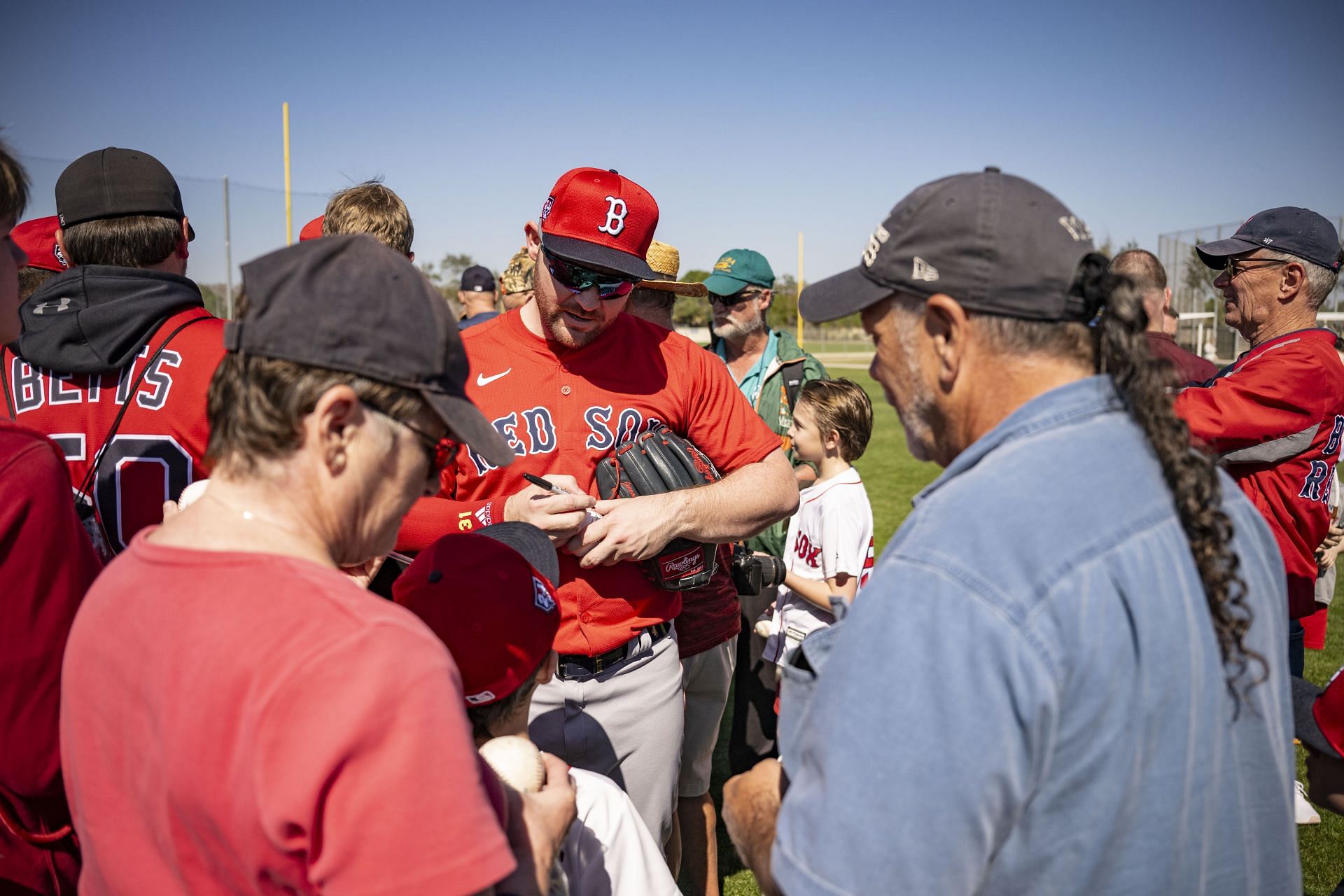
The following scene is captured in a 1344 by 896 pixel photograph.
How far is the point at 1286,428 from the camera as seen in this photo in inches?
144

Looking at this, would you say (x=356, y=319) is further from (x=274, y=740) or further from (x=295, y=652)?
(x=274, y=740)

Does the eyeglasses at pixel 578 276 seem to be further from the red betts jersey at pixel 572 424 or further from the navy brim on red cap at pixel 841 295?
the navy brim on red cap at pixel 841 295

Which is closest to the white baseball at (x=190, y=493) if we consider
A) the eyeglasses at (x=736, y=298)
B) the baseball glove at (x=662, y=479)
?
the baseball glove at (x=662, y=479)

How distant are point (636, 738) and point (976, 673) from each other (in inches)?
73.8

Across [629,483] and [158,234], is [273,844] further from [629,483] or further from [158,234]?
[158,234]

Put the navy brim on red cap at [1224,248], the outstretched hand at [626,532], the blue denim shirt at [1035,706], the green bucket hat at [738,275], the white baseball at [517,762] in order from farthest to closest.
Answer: the green bucket hat at [738,275]
the navy brim on red cap at [1224,248]
the outstretched hand at [626,532]
the white baseball at [517,762]
the blue denim shirt at [1035,706]

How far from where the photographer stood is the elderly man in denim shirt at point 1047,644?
1195 mm

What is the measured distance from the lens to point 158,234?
248 cm

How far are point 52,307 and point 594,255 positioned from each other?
1.50 m

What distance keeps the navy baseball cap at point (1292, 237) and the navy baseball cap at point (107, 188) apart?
435 cm

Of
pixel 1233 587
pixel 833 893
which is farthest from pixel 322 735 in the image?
pixel 1233 587

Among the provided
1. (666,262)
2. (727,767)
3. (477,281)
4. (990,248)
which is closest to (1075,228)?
(990,248)

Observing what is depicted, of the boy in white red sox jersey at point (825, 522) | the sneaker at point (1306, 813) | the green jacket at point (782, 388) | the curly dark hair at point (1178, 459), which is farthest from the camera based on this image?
the green jacket at point (782, 388)

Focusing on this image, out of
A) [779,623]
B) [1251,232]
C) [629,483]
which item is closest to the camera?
[629,483]
